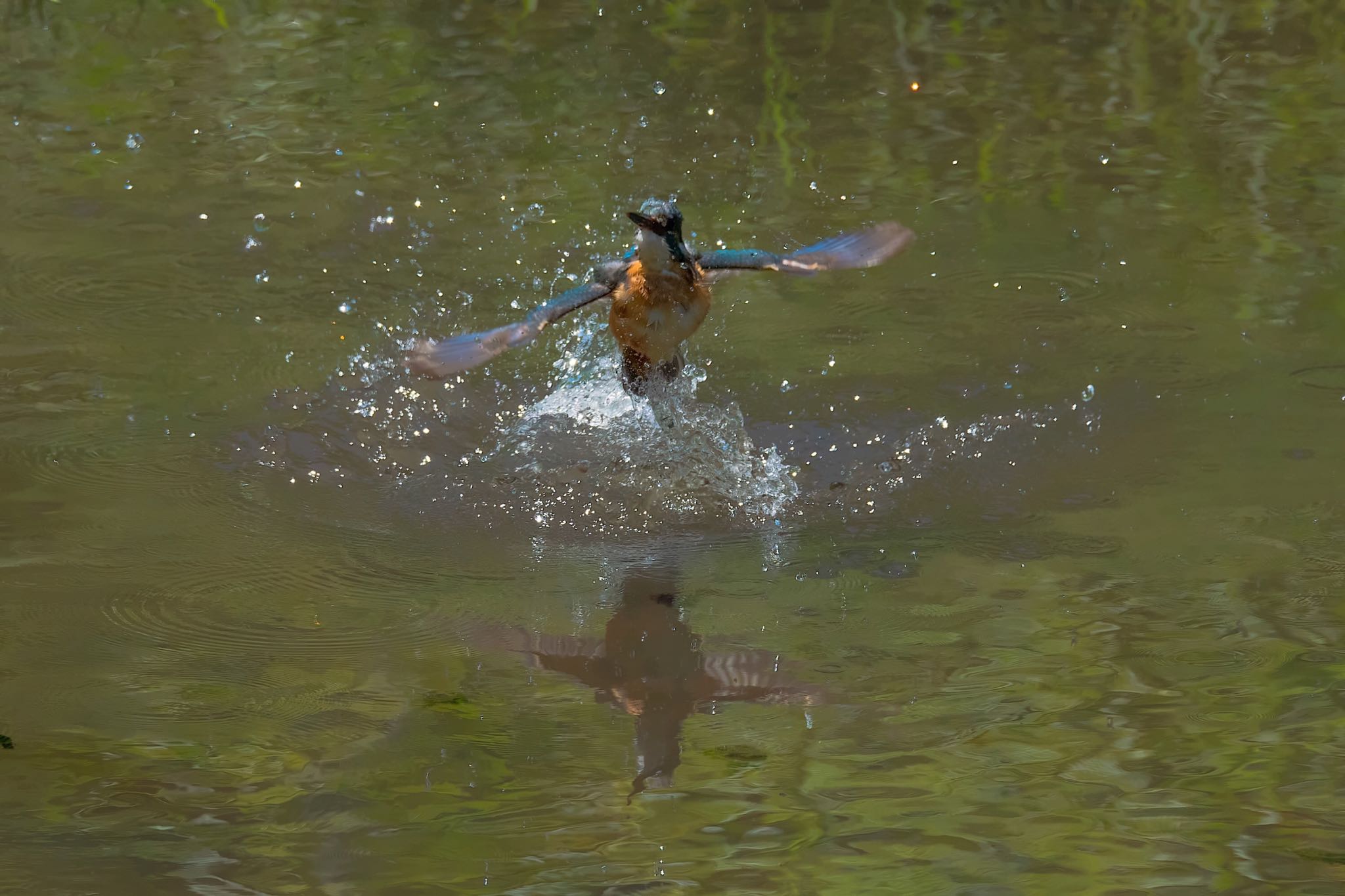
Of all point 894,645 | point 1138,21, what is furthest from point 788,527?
point 1138,21

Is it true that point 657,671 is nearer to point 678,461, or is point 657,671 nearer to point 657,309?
point 678,461

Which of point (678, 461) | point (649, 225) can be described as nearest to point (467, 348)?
point (649, 225)

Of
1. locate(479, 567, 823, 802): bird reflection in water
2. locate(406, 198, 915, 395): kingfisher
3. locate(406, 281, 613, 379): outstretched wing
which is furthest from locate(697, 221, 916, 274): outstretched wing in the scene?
locate(479, 567, 823, 802): bird reflection in water

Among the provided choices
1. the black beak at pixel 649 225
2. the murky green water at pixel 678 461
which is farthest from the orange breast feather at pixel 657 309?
the murky green water at pixel 678 461

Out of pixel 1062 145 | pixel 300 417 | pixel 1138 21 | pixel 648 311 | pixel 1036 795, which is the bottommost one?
pixel 1036 795

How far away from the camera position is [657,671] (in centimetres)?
343

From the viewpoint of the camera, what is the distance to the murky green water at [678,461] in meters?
2.78

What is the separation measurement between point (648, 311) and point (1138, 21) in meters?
4.88

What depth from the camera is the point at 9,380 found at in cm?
501

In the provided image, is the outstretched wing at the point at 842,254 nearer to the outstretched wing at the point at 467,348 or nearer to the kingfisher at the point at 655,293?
the kingfisher at the point at 655,293

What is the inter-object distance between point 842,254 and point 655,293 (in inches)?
23.4

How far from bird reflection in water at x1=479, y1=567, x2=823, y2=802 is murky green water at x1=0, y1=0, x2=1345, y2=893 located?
1cm

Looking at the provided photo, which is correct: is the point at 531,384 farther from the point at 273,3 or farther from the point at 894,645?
the point at 273,3

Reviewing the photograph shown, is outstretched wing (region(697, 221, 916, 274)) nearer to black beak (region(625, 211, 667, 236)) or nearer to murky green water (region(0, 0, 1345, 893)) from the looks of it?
black beak (region(625, 211, 667, 236))
